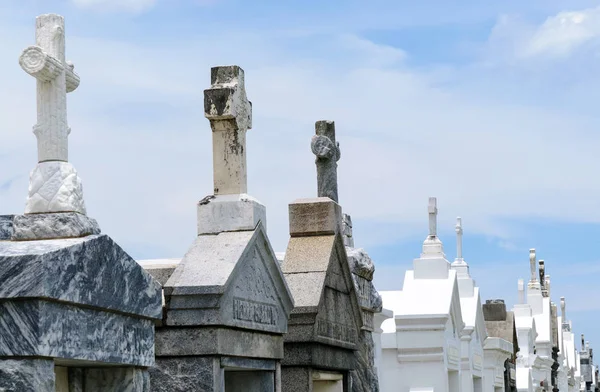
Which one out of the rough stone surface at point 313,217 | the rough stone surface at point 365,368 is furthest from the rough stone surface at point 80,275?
the rough stone surface at point 365,368

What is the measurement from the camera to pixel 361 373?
1104 cm

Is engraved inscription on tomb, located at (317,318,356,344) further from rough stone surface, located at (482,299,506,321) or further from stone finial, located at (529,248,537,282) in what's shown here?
stone finial, located at (529,248,537,282)

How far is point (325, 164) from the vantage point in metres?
11.0

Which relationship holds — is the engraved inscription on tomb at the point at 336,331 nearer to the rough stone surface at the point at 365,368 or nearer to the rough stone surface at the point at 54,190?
the rough stone surface at the point at 365,368

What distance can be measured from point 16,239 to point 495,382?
601 inches

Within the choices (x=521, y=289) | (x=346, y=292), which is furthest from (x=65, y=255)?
(x=521, y=289)

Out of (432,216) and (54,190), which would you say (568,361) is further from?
(54,190)

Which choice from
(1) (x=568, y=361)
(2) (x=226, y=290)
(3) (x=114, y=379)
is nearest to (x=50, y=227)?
(3) (x=114, y=379)

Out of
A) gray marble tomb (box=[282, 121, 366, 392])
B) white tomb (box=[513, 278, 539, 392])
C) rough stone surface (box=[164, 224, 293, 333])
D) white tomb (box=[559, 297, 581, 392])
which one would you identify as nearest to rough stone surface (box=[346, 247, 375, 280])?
gray marble tomb (box=[282, 121, 366, 392])

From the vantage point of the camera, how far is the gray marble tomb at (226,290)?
7461 mm

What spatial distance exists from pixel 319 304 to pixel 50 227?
3.73 m

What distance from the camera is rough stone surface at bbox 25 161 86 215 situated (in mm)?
5902

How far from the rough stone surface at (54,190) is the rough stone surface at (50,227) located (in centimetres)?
6

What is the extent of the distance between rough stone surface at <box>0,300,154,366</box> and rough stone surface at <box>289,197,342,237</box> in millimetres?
3715
